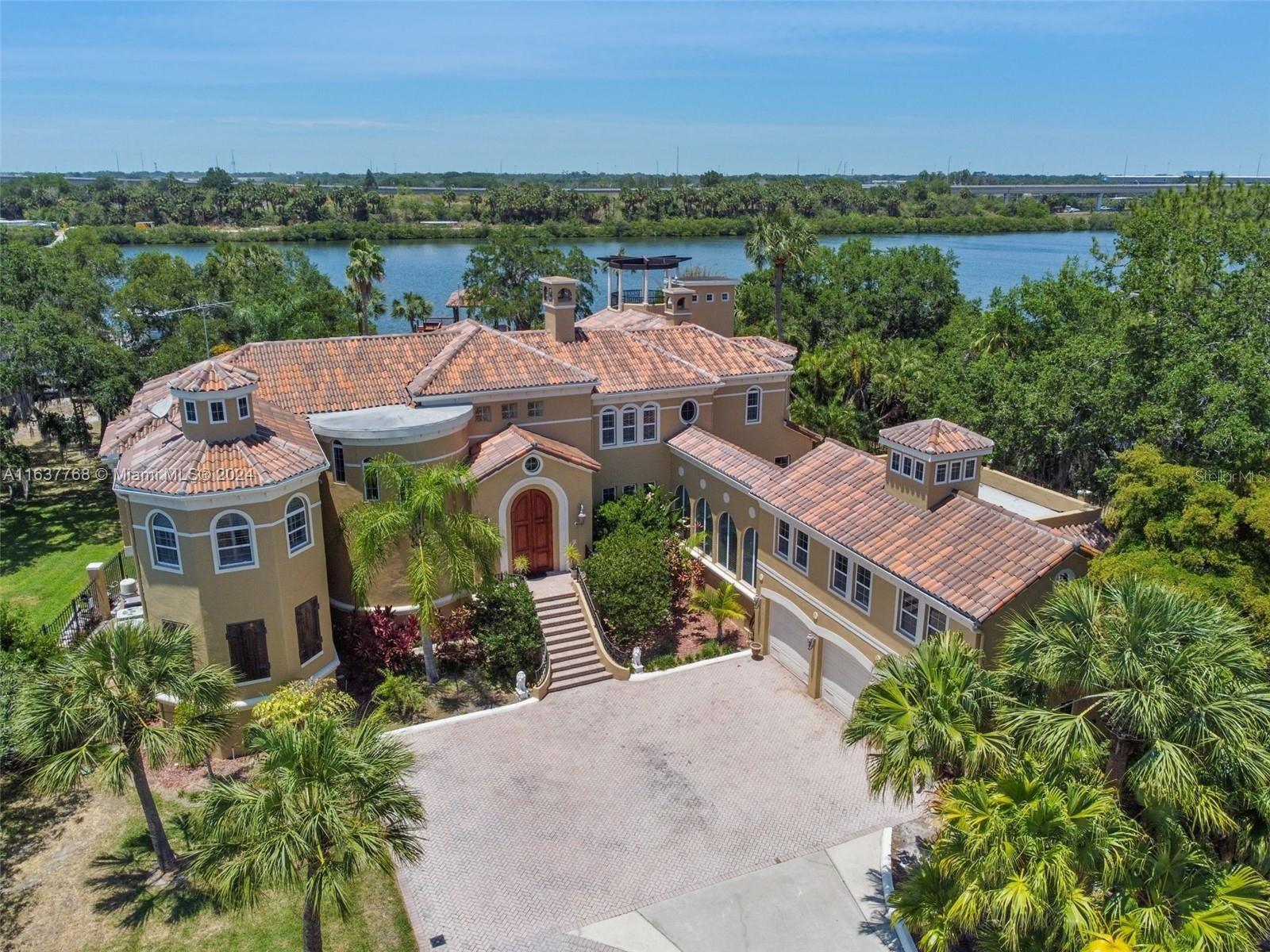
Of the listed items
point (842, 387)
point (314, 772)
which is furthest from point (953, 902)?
point (842, 387)

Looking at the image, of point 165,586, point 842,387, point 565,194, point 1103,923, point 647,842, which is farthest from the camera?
point 565,194

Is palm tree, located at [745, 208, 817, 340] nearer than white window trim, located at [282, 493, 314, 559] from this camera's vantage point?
No

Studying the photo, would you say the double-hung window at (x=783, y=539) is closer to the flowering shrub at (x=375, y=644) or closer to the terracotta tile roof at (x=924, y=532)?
the terracotta tile roof at (x=924, y=532)

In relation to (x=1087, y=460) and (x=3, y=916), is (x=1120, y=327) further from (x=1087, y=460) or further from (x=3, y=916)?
(x=3, y=916)

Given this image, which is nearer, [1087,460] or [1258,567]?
[1258,567]

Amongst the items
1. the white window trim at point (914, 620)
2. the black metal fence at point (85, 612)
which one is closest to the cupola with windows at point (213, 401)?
the black metal fence at point (85, 612)

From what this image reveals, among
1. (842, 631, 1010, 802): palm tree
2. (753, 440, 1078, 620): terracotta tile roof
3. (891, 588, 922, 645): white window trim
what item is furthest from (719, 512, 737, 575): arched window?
(842, 631, 1010, 802): palm tree

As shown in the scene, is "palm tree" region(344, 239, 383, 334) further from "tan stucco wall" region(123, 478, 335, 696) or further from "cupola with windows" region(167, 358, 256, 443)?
"tan stucco wall" region(123, 478, 335, 696)

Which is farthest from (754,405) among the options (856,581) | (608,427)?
(856,581)
